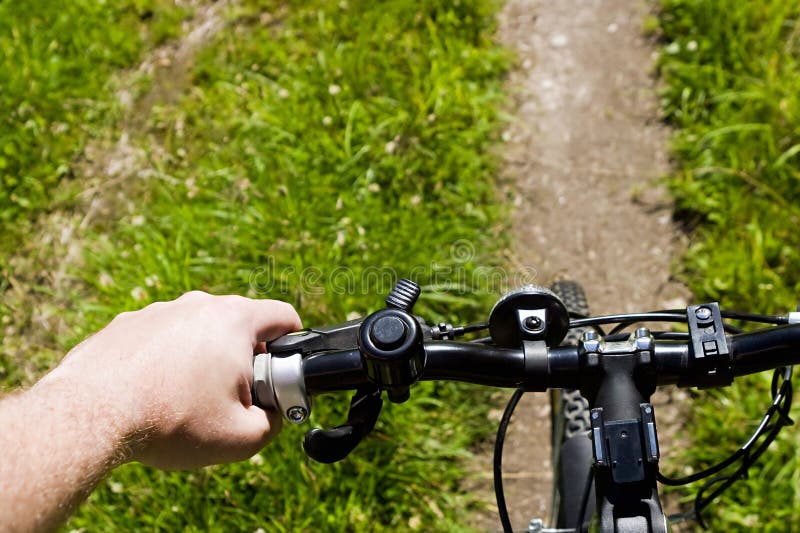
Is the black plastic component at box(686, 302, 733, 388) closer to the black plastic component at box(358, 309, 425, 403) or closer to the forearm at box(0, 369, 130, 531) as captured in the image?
the black plastic component at box(358, 309, 425, 403)

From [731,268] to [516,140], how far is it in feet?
4.49

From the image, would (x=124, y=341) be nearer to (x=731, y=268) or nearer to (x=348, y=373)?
(x=348, y=373)

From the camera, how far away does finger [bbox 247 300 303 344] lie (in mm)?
1578

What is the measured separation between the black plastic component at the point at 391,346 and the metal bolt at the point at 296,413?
227mm

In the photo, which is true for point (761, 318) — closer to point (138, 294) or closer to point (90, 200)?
point (138, 294)

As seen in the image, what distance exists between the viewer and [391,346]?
1.35 metres

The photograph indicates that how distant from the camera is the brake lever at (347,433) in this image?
4.75 feet

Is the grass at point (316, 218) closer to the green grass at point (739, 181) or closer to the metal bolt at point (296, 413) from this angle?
the green grass at point (739, 181)

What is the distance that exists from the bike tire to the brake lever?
95 cm

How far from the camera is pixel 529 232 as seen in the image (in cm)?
402

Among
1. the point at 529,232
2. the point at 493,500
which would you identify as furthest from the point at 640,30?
the point at 493,500

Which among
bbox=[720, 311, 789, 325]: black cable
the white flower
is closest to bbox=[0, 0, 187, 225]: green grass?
the white flower

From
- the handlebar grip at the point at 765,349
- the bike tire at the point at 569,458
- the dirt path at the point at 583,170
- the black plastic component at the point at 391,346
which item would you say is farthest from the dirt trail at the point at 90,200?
the handlebar grip at the point at 765,349

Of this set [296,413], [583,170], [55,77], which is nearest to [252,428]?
[296,413]
